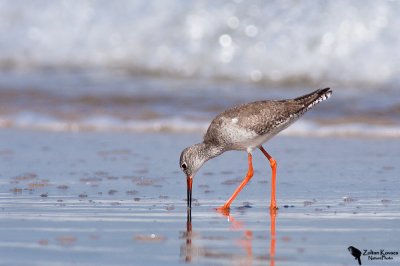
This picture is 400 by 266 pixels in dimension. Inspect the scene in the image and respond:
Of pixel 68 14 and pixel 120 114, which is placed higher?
pixel 68 14

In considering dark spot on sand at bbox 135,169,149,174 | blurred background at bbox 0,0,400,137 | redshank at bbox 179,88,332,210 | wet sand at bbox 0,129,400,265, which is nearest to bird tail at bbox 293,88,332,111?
redshank at bbox 179,88,332,210

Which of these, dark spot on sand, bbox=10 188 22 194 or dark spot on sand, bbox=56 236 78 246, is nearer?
dark spot on sand, bbox=56 236 78 246

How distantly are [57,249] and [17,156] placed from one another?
3862 millimetres

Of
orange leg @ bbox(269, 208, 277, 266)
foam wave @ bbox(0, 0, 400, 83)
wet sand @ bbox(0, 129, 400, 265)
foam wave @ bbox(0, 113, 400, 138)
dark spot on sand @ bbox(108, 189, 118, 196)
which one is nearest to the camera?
orange leg @ bbox(269, 208, 277, 266)

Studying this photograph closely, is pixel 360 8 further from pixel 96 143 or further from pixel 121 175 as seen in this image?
pixel 121 175

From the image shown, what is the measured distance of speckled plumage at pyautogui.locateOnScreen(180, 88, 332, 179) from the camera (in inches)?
302

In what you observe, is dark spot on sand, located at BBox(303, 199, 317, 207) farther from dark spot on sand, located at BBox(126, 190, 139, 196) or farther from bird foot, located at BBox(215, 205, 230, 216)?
dark spot on sand, located at BBox(126, 190, 139, 196)

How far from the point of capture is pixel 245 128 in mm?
7645

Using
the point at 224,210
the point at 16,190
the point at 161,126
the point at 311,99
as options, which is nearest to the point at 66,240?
the point at 224,210

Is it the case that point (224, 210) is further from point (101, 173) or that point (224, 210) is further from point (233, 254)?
point (101, 173)

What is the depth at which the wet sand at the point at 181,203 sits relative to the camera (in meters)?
5.54

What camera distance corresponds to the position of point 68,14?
54.0 feet

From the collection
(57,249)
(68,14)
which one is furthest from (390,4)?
(57,249)

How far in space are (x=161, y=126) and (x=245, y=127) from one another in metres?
3.86
